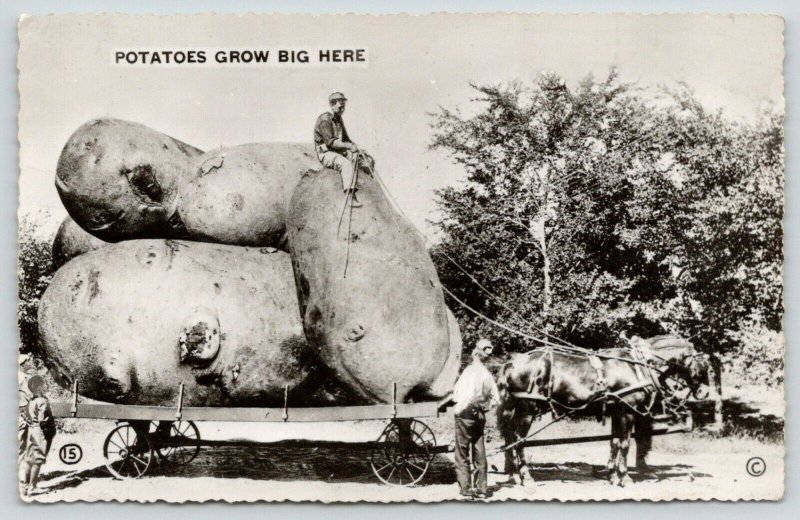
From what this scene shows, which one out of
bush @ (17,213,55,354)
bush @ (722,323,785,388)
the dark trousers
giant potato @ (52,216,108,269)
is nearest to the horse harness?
the dark trousers

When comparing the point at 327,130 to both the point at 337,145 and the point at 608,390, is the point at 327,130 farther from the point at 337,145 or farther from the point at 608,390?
the point at 608,390

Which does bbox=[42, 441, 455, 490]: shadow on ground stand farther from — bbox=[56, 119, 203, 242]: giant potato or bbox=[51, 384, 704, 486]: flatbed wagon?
bbox=[56, 119, 203, 242]: giant potato

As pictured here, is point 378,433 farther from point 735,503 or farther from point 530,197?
point 735,503

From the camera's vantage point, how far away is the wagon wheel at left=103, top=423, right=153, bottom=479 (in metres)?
7.06

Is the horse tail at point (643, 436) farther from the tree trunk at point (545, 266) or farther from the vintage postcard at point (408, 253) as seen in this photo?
the tree trunk at point (545, 266)

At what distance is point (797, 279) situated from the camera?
7.31 metres

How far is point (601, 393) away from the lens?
721cm

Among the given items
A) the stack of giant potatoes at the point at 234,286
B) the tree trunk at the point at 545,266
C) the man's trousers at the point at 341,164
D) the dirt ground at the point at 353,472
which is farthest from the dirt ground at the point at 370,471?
the man's trousers at the point at 341,164

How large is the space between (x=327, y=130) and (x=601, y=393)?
126 inches

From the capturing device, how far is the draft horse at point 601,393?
23.6 ft

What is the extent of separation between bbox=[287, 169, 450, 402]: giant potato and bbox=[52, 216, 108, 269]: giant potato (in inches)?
71.6

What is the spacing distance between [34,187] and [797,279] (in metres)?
6.57

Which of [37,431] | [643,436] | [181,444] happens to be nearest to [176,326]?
[181,444]

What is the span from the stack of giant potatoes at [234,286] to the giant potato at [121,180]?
0.01 metres
